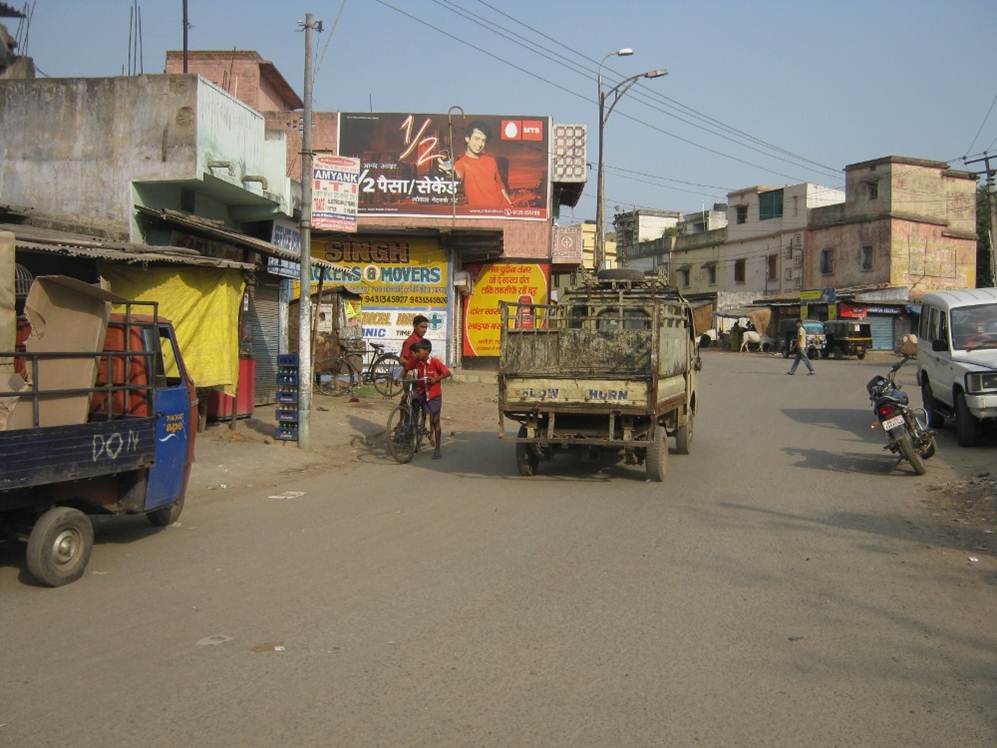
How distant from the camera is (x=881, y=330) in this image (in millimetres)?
45719

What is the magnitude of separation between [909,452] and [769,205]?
47846 mm

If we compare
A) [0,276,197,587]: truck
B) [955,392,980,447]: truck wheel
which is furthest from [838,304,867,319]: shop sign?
[0,276,197,587]: truck

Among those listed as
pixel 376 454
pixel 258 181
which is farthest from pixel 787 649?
pixel 258 181

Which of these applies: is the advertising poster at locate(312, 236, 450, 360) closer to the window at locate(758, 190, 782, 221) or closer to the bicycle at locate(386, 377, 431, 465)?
the bicycle at locate(386, 377, 431, 465)

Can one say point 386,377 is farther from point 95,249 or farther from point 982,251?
point 982,251

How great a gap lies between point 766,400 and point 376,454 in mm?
11259

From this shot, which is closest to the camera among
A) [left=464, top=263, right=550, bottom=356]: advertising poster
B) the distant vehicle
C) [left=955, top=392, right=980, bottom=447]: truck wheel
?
[left=955, top=392, right=980, bottom=447]: truck wheel

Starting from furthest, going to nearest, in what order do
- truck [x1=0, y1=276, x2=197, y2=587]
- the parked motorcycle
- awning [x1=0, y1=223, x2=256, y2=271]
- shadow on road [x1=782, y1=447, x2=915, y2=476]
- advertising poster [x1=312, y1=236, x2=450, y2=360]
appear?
advertising poster [x1=312, y1=236, x2=450, y2=360] → shadow on road [x1=782, y1=447, x2=915, y2=476] → the parked motorcycle → awning [x1=0, y1=223, x2=256, y2=271] → truck [x1=0, y1=276, x2=197, y2=587]

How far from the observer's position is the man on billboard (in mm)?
28672

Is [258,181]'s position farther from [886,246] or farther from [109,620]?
[886,246]

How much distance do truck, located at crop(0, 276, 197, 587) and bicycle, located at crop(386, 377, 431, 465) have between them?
15.8 feet

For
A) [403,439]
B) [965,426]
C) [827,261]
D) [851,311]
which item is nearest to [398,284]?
[403,439]

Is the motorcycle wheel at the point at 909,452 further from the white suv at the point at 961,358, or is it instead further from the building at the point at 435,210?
the building at the point at 435,210

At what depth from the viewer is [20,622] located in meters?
5.21
